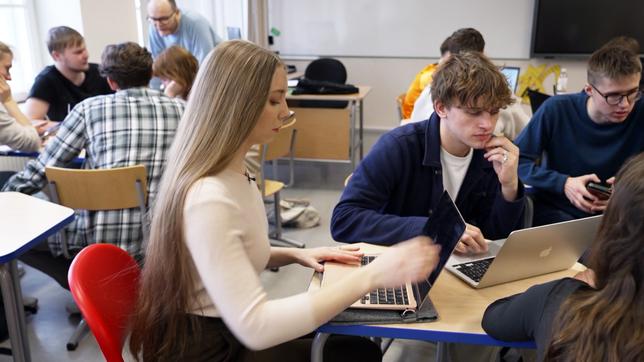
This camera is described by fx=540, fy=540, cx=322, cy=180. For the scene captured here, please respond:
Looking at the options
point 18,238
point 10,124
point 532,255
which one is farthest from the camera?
point 10,124

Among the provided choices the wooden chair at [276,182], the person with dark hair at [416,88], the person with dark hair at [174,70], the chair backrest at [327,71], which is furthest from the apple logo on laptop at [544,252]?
the chair backrest at [327,71]

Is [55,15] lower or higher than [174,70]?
higher

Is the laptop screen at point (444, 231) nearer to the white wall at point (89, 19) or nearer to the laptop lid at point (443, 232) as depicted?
the laptop lid at point (443, 232)

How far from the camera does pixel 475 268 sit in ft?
4.37

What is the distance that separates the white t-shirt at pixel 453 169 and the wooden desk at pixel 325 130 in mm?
2642

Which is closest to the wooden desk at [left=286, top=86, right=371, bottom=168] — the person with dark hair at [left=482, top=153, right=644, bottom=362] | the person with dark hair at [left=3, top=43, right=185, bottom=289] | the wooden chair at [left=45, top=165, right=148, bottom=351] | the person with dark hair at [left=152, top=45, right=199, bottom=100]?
the person with dark hair at [left=152, top=45, right=199, bottom=100]

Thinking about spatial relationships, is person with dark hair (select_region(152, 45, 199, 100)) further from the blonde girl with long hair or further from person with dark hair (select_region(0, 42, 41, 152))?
the blonde girl with long hair

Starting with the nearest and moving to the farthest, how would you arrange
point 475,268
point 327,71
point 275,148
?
point 475,268 < point 275,148 < point 327,71

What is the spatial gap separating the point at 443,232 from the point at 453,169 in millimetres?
607

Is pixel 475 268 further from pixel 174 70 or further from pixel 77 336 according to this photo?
pixel 174 70

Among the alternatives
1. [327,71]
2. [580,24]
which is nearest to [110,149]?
[327,71]

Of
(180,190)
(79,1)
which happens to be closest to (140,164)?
(180,190)

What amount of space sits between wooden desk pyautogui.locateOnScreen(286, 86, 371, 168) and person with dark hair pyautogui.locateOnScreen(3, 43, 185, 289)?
6.94 feet

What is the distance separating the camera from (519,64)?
5949mm
